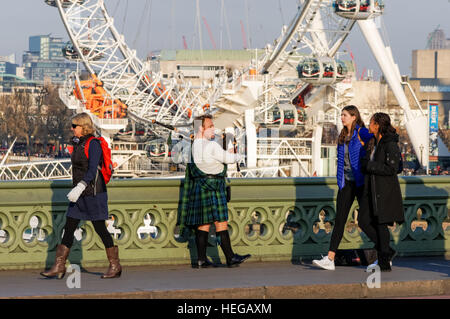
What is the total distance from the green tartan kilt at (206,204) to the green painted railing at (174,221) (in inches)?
18.3

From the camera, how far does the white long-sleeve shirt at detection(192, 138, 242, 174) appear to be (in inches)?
444

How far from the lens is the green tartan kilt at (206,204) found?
37.1 ft

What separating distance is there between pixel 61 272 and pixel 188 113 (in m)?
74.9

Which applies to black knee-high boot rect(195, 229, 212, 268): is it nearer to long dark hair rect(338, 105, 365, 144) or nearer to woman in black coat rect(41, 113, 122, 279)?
woman in black coat rect(41, 113, 122, 279)

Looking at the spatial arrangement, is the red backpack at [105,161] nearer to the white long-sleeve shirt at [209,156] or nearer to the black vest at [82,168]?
the black vest at [82,168]

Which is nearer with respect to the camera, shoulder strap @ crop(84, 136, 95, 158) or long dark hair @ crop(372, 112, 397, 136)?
shoulder strap @ crop(84, 136, 95, 158)

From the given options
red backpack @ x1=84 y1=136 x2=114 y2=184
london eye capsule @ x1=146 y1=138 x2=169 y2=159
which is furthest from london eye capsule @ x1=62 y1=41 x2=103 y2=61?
red backpack @ x1=84 y1=136 x2=114 y2=184

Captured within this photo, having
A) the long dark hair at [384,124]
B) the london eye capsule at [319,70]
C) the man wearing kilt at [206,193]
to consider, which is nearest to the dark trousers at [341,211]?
the long dark hair at [384,124]

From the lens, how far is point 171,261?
11.8m

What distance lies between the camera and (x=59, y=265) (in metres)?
10.5

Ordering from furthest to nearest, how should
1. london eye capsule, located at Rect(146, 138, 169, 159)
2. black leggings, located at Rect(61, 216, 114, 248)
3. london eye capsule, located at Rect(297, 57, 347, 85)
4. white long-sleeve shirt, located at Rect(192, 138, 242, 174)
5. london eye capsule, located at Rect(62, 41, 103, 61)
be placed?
1. london eye capsule, located at Rect(146, 138, 169, 159)
2. london eye capsule, located at Rect(62, 41, 103, 61)
3. london eye capsule, located at Rect(297, 57, 347, 85)
4. white long-sleeve shirt, located at Rect(192, 138, 242, 174)
5. black leggings, located at Rect(61, 216, 114, 248)

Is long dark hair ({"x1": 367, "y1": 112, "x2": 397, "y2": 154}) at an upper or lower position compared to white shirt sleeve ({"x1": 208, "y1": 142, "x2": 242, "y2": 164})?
upper

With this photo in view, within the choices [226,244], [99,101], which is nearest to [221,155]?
[226,244]

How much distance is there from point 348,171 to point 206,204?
1644 mm
